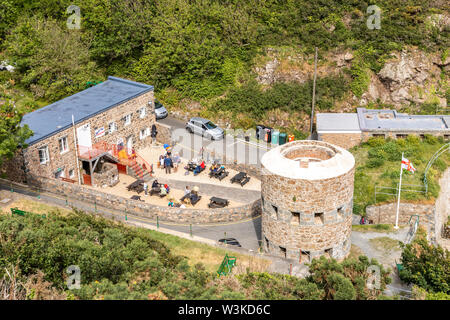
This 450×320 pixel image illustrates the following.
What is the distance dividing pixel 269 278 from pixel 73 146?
2134 cm

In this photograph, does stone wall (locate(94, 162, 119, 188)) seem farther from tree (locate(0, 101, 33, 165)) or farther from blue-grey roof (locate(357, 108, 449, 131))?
blue-grey roof (locate(357, 108, 449, 131))

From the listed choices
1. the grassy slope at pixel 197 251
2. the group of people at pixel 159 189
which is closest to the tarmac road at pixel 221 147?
the group of people at pixel 159 189

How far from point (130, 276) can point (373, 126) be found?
28.6m

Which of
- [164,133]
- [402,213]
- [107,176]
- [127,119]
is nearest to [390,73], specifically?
[402,213]

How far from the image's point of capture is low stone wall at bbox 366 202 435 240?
118 ft

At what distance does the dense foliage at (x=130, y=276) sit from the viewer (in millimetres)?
19781

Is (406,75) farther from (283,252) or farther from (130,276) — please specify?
(130,276)

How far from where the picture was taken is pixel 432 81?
168 feet

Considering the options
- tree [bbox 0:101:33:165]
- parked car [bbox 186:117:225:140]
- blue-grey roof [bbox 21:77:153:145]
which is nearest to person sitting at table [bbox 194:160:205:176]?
parked car [bbox 186:117:225:140]

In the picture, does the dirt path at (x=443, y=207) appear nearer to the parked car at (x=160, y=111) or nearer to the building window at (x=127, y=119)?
the building window at (x=127, y=119)

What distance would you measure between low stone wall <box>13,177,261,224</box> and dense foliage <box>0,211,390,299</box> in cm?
819

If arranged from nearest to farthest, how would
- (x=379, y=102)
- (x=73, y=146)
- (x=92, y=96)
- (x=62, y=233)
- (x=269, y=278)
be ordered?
(x=269, y=278) → (x=62, y=233) → (x=73, y=146) → (x=92, y=96) → (x=379, y=102)

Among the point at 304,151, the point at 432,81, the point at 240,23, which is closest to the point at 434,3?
the point at 432,81

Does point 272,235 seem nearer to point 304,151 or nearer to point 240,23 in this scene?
point 304,151
